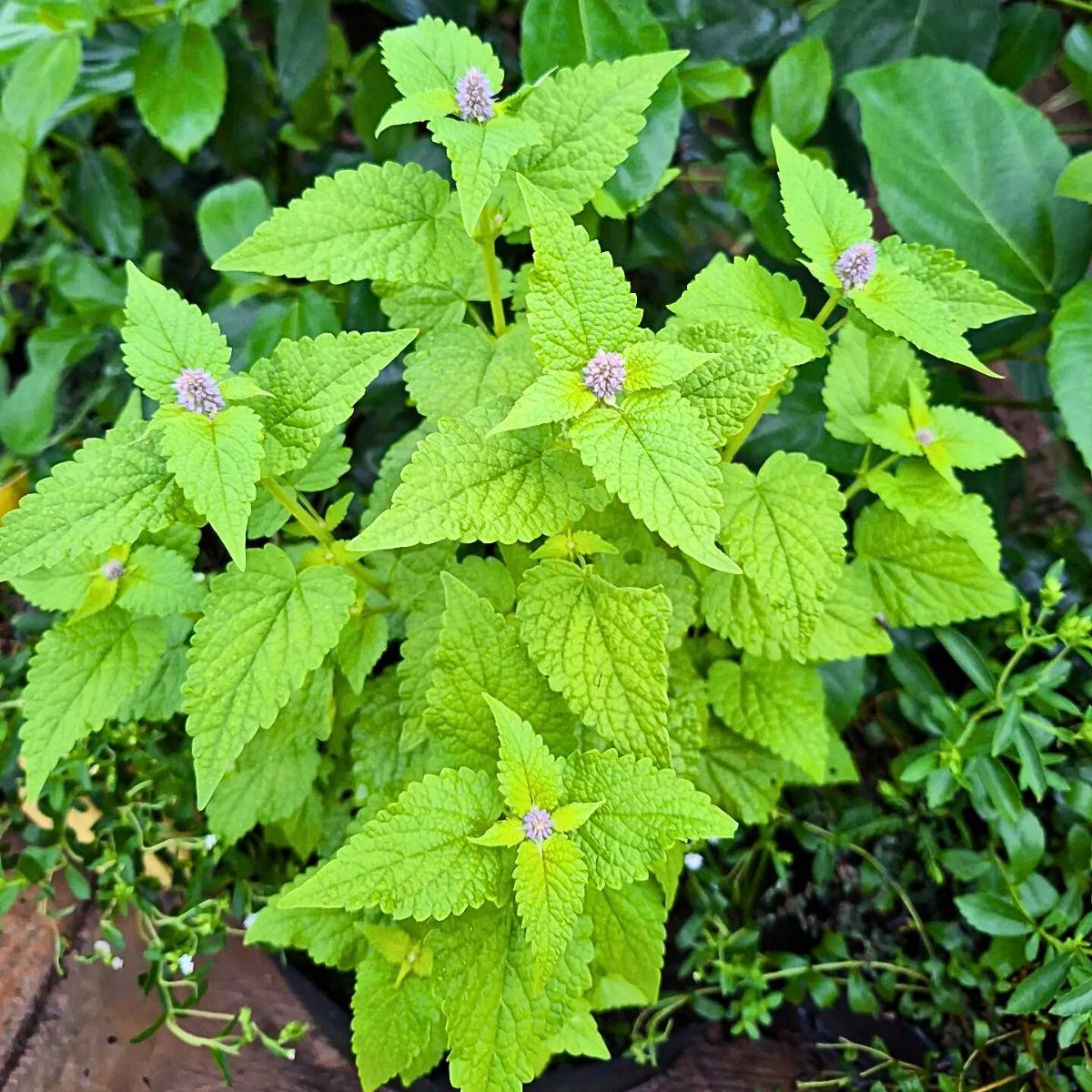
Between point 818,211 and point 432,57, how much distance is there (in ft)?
0.97

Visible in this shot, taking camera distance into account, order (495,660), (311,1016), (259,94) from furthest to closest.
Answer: (259,94)
(311,1016)
(495,660)

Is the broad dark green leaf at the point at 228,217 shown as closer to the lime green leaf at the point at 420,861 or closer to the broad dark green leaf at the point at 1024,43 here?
the lime green leaf at the point at 420,861

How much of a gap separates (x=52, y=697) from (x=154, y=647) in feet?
0.25

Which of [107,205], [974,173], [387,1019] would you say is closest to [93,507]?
[387,1019]

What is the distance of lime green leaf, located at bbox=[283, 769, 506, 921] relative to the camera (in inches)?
21.9

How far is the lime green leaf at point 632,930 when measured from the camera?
2.21 ft

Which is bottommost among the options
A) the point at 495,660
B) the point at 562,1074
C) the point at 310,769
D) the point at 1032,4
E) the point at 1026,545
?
the point at 562,1074

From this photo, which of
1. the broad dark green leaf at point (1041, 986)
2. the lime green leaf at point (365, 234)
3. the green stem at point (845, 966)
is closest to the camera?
the lime green leaf at point (365, 234)

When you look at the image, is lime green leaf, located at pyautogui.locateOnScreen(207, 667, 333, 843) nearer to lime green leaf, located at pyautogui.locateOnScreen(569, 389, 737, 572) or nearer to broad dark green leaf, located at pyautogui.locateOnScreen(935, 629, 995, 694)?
lime green leaf, located at pyautogui.locateOnScreen(569, 389, 737, 572)

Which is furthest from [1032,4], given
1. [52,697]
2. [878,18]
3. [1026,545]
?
[52,697]

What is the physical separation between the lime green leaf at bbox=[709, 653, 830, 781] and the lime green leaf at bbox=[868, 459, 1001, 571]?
0.55 feet

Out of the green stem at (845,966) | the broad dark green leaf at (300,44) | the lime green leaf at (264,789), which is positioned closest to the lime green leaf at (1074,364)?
the green stem at (845,966)

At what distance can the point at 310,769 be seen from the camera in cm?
78

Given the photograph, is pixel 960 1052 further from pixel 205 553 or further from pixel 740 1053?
pixel 205 553
